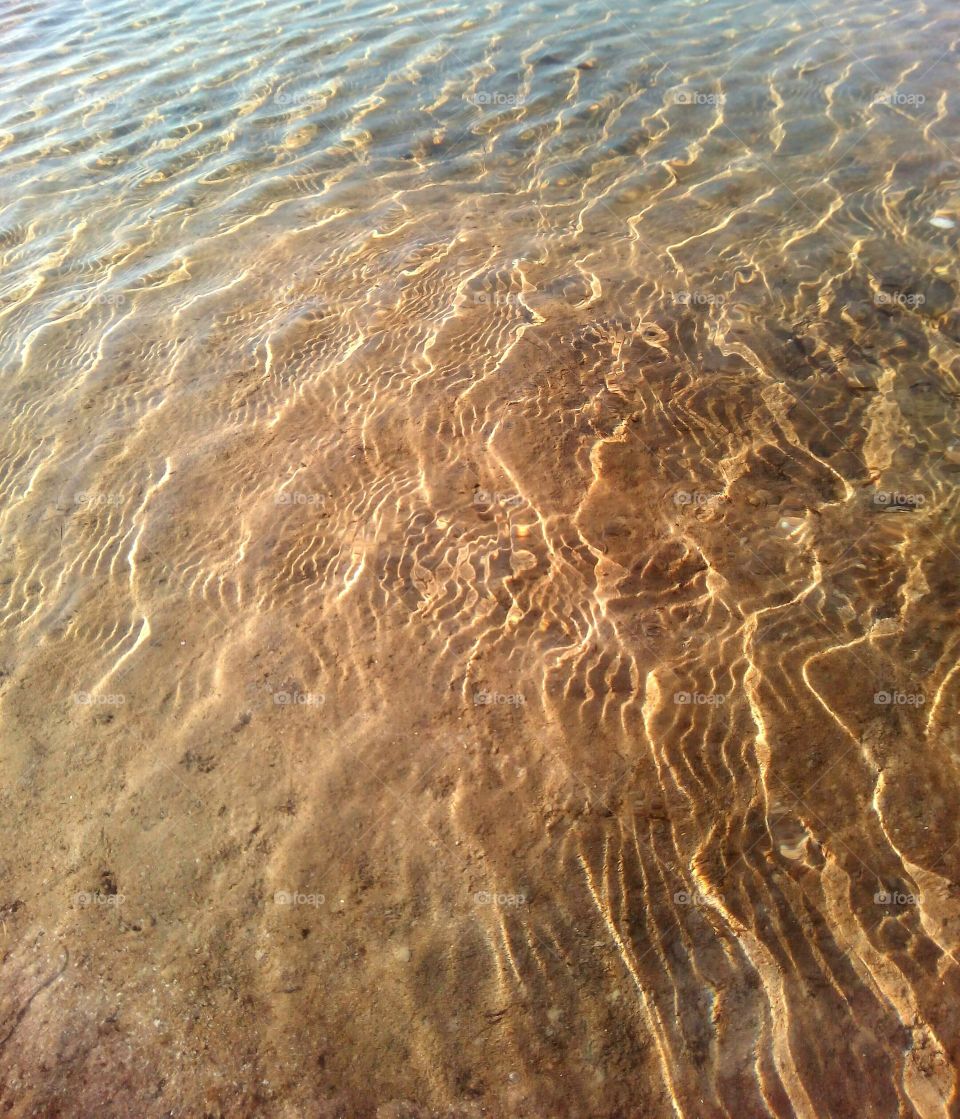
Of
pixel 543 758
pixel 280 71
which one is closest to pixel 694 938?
pixel 543 758

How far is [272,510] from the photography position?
4.51 m

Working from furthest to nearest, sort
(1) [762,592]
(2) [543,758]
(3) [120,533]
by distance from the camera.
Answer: (3) [120,533]
(1) [762,592]
(2) [543,758]

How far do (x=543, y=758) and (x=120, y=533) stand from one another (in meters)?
2.84

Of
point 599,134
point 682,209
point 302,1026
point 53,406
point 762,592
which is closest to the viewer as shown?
point 302,1026

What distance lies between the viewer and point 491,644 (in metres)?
3.81

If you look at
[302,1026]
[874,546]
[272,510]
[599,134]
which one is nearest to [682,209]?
[599,134]

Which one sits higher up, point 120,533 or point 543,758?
point 120,533

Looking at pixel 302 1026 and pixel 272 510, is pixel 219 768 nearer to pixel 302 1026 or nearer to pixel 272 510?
pixel 302 1026

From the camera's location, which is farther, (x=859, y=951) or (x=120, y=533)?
(x=120, y=533)

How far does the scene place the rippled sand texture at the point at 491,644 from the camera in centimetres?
277

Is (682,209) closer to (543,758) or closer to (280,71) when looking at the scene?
(543,758)

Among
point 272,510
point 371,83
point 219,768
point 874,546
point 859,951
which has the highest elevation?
point 371,83

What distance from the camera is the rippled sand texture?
2766mm

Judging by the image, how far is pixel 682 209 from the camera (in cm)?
691
